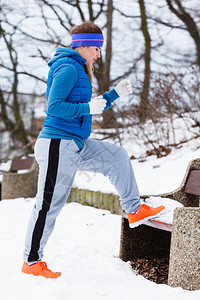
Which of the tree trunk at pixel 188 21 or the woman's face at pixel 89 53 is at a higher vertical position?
the tree trunk at pixel 188 21

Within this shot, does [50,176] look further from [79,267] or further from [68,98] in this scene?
[79,267]

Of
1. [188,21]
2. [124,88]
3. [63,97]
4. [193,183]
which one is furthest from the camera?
[188,21]

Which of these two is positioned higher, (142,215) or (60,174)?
(60,174)

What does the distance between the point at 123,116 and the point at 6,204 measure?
2.66 metres

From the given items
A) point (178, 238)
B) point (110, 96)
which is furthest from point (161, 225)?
point (110, 96)

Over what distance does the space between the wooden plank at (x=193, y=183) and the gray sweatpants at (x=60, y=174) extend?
631mm

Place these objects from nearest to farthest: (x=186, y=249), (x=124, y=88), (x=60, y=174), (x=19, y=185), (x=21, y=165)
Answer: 1. (x=186, y=249)
2. (x=60, y=174)
3. (x=124, y=88)
4. (x=19, y=185)
5. (x=21, y=165)

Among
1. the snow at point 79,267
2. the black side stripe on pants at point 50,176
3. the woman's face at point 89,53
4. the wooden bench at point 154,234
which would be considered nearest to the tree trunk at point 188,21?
the snow at point 79,267

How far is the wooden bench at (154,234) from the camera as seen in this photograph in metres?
3.15

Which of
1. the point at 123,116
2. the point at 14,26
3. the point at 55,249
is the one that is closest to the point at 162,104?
the point at 123,116

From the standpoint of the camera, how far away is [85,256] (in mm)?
3246

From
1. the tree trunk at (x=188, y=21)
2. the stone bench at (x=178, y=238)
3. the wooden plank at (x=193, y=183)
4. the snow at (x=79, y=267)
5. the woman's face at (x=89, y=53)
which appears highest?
the tree trunk at (x=188, y=21)

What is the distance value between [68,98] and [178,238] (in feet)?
4.00

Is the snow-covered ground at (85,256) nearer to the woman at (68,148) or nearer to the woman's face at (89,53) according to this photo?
the woman at (68,148)
